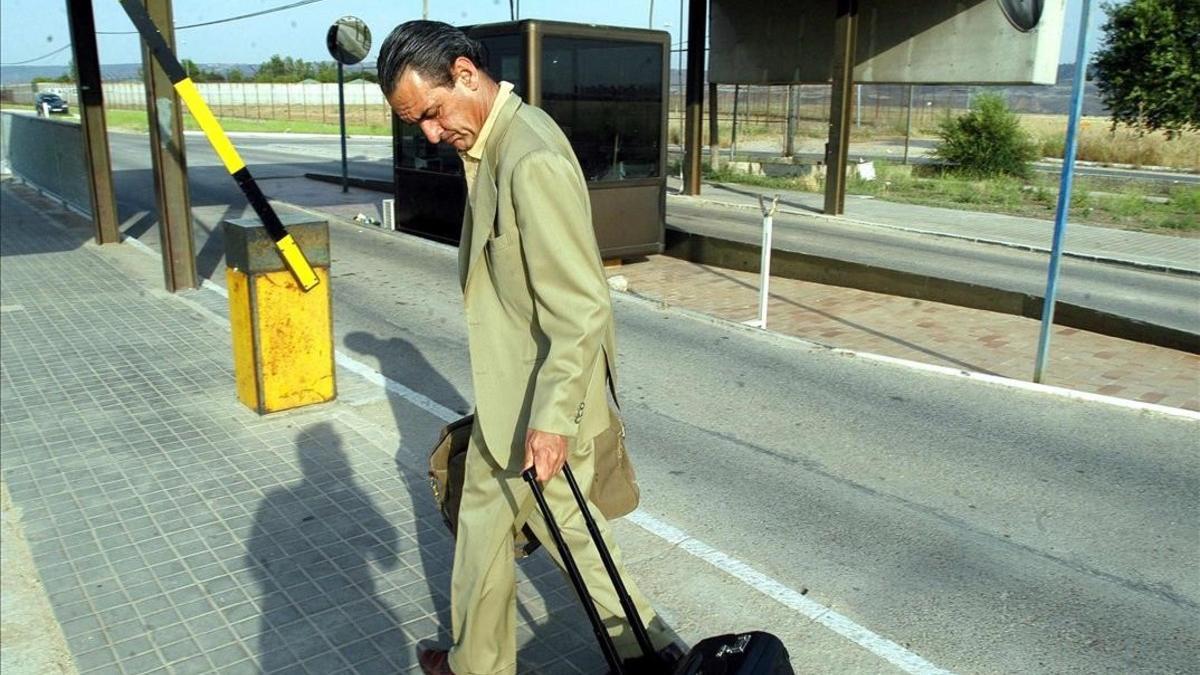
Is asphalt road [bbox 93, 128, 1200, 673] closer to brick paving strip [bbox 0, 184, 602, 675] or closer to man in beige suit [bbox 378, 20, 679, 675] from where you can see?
brick paving strip [bbox 0, 184, 602, 675]

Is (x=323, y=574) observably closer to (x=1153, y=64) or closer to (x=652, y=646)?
(x=652, y=646)

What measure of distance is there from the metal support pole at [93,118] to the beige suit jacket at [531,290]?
11219mm

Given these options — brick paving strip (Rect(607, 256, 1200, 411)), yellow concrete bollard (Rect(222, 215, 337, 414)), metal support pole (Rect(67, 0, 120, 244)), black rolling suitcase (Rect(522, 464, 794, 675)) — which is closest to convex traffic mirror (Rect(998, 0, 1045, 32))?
brick paving strip (Rect(607, 256, 1200, 411))

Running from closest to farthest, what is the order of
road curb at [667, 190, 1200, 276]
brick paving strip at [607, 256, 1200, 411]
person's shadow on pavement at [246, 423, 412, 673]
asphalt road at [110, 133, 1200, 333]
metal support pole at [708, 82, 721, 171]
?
person's shadow on pavement at [246, 423, 412, 673], brick paving strip at [607, 256, 1200, 411], asphalt road at [110, 133, 1200, 333], road curb at [667, 190, 1200, 276], metal support pole at [708, 82, 721, 171]

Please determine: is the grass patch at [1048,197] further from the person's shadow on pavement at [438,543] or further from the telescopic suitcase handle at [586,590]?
the telescopic suitcase handle at [586,590]

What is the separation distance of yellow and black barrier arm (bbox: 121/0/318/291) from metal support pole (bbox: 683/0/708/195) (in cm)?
1224

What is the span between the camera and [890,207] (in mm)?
18281

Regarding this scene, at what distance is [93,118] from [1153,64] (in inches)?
831

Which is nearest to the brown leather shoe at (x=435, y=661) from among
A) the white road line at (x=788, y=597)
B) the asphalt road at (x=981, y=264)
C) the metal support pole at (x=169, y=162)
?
the white road line at (x=788, y=597)

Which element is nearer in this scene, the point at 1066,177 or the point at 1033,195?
the point at 1066,177

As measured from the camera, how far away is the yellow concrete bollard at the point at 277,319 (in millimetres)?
5777

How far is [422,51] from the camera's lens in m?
2.53

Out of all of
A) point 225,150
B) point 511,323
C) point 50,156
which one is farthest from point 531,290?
point 50,156

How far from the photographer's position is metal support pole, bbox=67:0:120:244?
38.5ft
